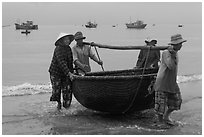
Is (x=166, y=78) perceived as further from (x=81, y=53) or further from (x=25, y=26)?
(x=25, y=26)

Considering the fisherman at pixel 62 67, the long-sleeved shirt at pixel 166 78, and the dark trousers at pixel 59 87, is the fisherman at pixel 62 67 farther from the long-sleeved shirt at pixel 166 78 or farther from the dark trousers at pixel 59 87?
the long-sleeved shirt at pixel 166 78

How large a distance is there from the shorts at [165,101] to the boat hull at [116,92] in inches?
13.5

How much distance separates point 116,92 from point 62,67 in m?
1.07

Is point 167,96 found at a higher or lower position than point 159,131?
higher

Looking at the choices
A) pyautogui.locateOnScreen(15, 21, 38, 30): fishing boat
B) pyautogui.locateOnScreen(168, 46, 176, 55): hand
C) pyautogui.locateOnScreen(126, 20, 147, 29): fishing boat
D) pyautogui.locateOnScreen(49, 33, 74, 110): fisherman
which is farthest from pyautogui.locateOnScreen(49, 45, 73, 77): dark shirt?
pyautogui.locateOnScreen(126, 20, 147, 29): fishing boat

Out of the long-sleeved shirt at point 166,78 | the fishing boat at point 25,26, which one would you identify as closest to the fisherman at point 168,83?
the long-sleeved shirt at point 166,78

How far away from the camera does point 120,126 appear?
5.42 m

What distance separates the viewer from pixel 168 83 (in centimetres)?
514

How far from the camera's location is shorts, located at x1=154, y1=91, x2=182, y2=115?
5195 millimetres

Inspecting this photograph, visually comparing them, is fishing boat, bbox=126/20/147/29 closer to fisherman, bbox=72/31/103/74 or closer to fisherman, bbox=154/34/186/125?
fisherman, bbox=72/31/103/74

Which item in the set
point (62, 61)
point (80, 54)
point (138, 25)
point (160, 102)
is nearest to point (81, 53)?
point (80, 54)

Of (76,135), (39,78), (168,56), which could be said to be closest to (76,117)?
(76,135)

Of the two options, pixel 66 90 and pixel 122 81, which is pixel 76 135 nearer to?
pixel 122 81

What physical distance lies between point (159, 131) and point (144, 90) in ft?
2.22
